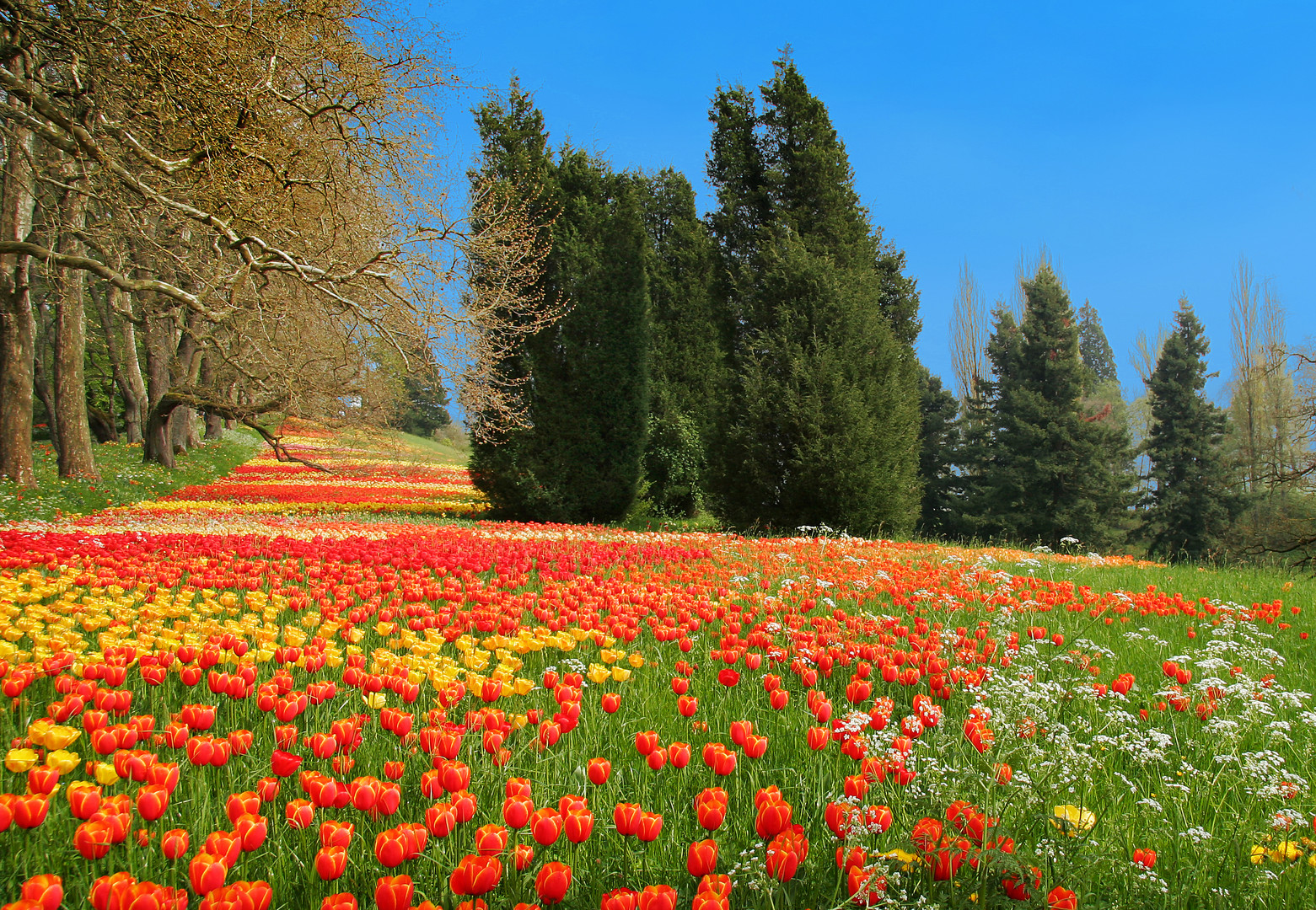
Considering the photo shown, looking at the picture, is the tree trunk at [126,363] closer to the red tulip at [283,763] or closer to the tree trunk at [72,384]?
the tree trunk at [72,384]

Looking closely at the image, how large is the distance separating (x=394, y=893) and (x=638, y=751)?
0.92 m

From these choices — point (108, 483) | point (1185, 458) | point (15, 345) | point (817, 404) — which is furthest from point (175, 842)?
point (1185, 458)

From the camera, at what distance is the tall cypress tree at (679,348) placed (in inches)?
711

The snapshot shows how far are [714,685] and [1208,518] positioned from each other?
1131 inches

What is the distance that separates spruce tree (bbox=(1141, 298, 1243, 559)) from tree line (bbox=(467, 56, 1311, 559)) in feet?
0.24

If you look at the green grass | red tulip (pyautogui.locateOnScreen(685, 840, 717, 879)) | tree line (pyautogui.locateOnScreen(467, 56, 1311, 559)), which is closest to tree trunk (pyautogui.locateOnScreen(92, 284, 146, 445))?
the green grass

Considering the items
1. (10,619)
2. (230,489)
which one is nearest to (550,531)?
(10,619)

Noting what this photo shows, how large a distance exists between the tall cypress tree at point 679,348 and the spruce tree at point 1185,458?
17.8 metres

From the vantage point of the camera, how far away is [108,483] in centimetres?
1427

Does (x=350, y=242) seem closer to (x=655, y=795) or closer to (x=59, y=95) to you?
(x=59, y=95)

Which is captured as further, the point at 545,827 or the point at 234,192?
the point at 234,192

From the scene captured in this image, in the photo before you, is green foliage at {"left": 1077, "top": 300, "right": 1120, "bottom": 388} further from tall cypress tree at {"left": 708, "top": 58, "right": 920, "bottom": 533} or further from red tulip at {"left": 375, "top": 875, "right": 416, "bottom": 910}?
red tulip at {"left": 375, "top": 875, "right": 416, "bottom": 910}

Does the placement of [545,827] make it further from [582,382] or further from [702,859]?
[582,382]

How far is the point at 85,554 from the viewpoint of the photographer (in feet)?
18.2
